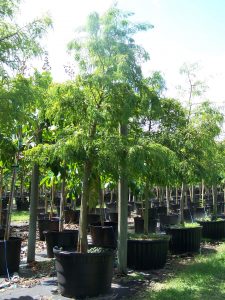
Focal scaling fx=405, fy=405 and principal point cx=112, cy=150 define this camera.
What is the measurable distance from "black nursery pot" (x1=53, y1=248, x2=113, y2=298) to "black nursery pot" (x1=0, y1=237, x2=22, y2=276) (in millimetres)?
1287

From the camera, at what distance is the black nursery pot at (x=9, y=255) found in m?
5.94

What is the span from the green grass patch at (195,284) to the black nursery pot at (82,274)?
0.60 meters

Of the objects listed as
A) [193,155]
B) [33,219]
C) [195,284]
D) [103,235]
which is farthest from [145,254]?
[103,235]

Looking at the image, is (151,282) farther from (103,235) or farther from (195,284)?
(103,235)

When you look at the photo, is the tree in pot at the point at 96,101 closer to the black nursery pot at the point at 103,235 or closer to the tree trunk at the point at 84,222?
the tree trunk at the point at 84,222

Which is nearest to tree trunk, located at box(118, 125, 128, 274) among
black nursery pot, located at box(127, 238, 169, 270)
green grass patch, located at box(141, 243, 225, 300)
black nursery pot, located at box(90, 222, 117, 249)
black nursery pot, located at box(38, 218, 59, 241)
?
black nursery pot, located at box(127, 238, 169, 270)

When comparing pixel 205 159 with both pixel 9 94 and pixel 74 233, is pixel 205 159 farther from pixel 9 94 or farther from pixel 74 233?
pixel 9 94

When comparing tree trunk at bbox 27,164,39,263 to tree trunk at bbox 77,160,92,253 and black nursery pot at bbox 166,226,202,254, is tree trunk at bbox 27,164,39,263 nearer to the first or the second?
tree trunk at bbox 77,160,92,253

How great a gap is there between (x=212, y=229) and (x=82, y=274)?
5.66 meters

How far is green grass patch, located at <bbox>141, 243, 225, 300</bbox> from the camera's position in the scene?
4840 mm

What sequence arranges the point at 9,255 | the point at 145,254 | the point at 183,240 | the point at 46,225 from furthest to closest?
the point at 46,225
the point at 183,240
the point at 145,254
the point at 9,255

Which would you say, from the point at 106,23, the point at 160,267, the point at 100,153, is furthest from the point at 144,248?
the point at 106,23

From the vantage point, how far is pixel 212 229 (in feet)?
32.2

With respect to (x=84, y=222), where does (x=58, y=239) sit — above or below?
below
